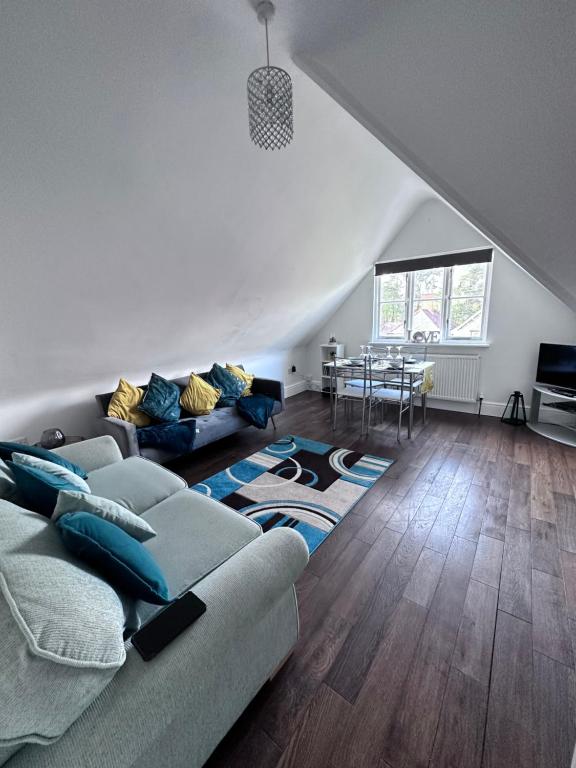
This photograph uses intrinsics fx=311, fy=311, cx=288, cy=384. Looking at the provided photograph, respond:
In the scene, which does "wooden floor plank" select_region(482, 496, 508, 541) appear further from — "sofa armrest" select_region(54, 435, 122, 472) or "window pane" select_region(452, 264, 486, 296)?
"window pane" select_region(452, 264, 486, 296)

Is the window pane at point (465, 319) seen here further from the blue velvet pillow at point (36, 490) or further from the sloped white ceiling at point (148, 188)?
the blue velvet pillow at point (36, 490)

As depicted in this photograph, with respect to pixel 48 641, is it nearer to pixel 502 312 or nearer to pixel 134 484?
pixel 134 484

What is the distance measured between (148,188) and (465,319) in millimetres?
4167

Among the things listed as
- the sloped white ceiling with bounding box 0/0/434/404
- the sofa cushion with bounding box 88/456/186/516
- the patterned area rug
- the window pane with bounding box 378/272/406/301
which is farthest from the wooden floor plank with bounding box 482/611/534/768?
the window pane with bounding box 378/272/406/301

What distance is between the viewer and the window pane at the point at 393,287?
4.81 metres

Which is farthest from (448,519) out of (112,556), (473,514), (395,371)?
(112,556)

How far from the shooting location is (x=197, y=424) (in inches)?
124

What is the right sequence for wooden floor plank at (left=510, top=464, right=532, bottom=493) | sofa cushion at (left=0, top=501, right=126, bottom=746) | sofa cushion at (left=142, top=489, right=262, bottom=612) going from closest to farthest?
sofa cushion at (left=0, top=501, right=126, bottom=746), sofa cushion at (left=142, top=489, right=262, bottom=612), wooden floor plank at (left=510, top=464, right=532, bottom=493)

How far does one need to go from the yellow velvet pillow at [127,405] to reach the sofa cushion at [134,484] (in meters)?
0.98

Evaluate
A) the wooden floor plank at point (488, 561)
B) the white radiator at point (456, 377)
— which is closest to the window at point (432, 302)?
the white radiator at point (456, 377)

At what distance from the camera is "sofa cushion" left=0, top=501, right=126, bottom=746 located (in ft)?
1.90

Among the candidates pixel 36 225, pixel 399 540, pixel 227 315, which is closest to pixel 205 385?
pixel 227 315

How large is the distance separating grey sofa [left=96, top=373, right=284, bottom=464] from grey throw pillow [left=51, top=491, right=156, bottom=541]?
1552mm

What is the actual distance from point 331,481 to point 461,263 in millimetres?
3446
